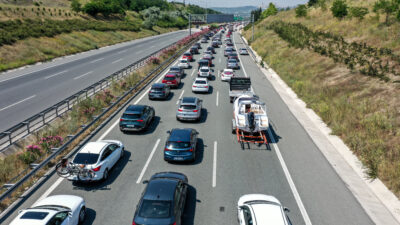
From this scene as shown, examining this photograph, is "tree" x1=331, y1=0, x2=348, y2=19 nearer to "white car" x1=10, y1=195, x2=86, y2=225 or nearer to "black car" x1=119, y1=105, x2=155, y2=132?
"black car" x1=119, y1=105, x2=155, y2=132

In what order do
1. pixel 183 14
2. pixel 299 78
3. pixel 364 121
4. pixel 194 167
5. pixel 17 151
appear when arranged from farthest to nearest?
pixel 183 14 → pixel 299 78 → pixel 364 121 → pixel 17 151 → pixel 194 167

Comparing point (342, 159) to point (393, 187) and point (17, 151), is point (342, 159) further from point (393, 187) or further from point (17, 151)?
point (17, 151)

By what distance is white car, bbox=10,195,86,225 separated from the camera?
8.52 m

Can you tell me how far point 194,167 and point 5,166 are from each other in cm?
850

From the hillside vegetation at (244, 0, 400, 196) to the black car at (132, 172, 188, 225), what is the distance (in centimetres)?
911

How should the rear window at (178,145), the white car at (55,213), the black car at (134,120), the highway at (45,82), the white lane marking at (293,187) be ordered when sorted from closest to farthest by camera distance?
the white car at (55,213)
the white lane marking at (293,187)
the rear window at (178,145)
the black car at (134,120)
the highway at (45,82)

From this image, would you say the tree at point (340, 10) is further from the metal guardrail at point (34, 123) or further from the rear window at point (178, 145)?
the rear window at point (178, 145)

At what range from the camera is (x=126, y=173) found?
1373cm

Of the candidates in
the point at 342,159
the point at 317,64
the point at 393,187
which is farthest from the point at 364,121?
the point at 317,64

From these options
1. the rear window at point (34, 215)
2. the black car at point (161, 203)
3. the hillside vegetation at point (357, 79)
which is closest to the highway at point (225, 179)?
the black car at point (161, 203)

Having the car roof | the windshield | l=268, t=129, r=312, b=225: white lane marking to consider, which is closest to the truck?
l=268, t=129, r=312, b=225: white lane marking

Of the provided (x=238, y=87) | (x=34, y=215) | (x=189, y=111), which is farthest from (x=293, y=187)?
(x=238, y=87)

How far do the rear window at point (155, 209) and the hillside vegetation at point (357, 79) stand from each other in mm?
9600

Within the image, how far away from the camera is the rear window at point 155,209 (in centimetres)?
912
